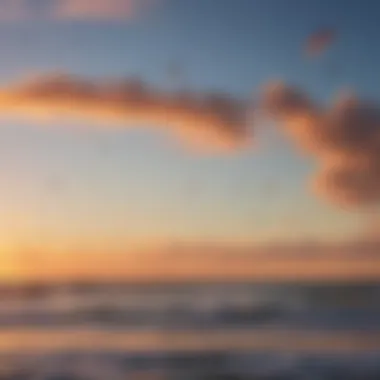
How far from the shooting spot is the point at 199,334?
2.02 meters

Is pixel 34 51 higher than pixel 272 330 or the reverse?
higher

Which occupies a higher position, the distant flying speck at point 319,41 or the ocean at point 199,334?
the distant flying speck at point 319,41

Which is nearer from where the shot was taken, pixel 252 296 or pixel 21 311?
pixel 252 296

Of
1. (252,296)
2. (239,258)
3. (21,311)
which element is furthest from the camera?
(21,311)

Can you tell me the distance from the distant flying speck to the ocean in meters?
0.69

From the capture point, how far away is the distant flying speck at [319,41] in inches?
77.6

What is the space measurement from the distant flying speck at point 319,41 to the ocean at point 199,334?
0.69 metres

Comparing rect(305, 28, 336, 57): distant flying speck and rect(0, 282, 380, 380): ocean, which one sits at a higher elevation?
rect(305, 28, 336, 57): distant flying speck

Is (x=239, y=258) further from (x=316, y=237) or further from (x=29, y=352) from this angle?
(x=29, y=352)

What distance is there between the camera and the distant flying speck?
77.6 inches

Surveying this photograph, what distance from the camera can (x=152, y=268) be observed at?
1938 mm

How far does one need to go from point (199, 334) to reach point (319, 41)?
957 millimetres

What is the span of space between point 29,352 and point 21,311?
17 centimetres

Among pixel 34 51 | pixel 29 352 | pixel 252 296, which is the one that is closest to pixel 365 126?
pixel 252 296
